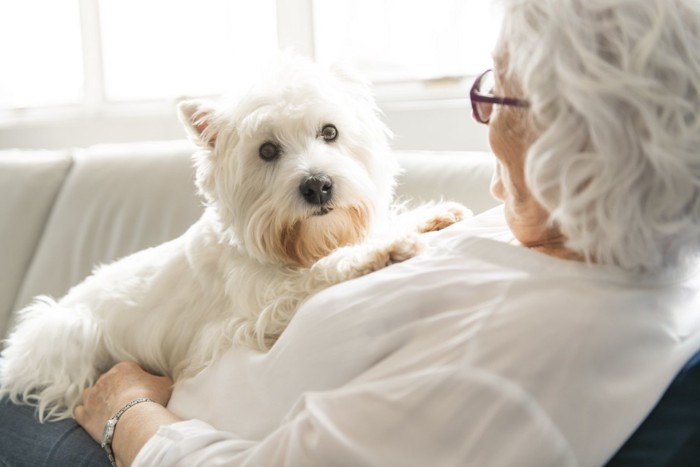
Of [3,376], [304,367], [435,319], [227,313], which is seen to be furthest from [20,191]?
[435,319]

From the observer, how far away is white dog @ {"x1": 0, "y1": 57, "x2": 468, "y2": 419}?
59.2 inches

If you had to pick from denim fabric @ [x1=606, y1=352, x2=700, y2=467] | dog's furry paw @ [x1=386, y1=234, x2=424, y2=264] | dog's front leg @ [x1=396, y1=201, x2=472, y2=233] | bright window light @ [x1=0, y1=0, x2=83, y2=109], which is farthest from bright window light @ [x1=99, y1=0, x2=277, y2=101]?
denim fabric @ [x1=606, y1=352, x2=700, y2=467]

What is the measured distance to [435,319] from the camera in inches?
41.9

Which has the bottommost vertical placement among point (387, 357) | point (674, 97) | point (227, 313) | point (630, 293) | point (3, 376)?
point (3, 376)

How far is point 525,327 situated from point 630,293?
5.7 inches

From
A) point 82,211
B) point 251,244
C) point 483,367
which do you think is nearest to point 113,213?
point 82,211

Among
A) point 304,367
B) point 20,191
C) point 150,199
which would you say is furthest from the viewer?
point 20,191

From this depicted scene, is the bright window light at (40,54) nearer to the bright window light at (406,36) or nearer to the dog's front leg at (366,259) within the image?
the bright window light at (406,36)

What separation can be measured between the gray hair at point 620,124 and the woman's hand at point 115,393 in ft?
2.99

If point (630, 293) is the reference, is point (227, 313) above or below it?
below

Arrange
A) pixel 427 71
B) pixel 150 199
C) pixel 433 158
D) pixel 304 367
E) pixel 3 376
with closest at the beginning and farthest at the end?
1. pixel 304 367
2. pixel 3 376
3. pixel 433 158
4. pixel 150 199
5. pixel 427 71

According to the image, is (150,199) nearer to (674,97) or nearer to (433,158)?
(433,158)

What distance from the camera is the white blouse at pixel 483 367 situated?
940 mm

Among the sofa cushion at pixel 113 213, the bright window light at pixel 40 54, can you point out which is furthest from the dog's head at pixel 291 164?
the bright window light at pixel 40 54
